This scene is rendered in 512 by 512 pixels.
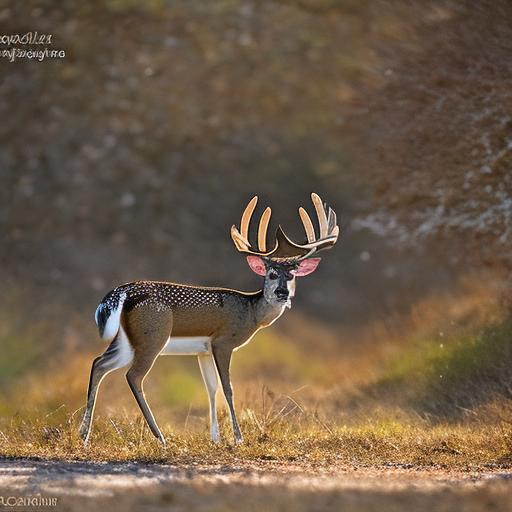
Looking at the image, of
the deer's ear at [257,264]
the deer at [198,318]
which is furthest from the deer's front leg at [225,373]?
the deer's ear at [257,264]

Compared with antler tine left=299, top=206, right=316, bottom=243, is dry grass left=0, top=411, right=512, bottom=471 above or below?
below

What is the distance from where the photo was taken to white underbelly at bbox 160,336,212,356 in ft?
29.8

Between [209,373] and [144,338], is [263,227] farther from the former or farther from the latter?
[144,338]

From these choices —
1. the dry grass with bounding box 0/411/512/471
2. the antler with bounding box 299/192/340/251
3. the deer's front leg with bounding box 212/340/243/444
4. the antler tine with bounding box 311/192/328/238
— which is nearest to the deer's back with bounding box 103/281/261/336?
the deer's front leg with bounding box 212/340/243/444

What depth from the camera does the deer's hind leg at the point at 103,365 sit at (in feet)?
29.2

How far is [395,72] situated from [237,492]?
13.1 meters

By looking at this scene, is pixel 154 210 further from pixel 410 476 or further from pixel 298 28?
pixel 410 476

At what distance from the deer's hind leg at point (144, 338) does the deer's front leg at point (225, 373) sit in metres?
0.46

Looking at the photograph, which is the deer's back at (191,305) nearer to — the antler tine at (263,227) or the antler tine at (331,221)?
the antler tine at (263,227)

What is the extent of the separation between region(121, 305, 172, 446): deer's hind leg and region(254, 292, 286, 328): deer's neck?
731mm

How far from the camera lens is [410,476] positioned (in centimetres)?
845

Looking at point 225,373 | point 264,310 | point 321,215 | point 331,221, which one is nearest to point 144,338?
point 225,373

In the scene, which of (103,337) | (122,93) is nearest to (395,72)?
(122,93)

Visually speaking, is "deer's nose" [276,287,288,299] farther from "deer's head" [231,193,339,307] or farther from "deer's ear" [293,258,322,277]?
"deer's ear" [293,258,322,277]
